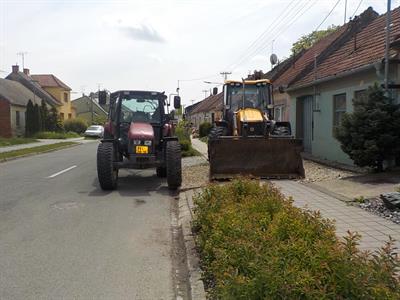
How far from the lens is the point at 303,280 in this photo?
3518mm

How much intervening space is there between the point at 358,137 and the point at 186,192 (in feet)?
14.7

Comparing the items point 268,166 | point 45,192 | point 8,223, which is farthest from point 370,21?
point 8,223

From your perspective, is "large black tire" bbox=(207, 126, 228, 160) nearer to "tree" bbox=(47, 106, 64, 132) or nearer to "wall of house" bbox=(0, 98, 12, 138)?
"wall of house" bbox=(0, 98, 12, 138)

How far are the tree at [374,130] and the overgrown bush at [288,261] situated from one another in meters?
6.64

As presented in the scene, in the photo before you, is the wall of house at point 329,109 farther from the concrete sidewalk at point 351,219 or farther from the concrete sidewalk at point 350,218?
the concrete sidewalk at point 351,219

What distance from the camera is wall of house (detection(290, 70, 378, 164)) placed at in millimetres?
15031

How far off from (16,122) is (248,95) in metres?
38.2

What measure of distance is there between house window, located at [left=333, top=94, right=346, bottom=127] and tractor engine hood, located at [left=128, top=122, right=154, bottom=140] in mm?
7012

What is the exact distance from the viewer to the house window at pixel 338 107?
16531mm

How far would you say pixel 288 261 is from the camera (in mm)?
3900

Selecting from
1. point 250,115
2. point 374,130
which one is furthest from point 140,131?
point 374,130

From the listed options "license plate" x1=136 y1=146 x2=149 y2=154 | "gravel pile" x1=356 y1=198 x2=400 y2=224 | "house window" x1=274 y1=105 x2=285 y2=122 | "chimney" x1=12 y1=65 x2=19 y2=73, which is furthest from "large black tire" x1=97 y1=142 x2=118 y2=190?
"chimney" x1=12 y1=65 x2=19 y2=73

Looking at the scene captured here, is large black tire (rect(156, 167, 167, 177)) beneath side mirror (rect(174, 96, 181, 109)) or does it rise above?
beneath

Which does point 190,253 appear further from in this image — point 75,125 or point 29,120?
point 75,125
